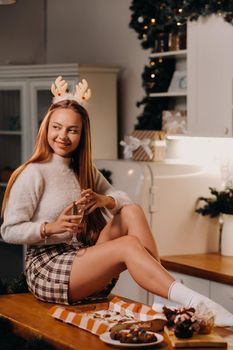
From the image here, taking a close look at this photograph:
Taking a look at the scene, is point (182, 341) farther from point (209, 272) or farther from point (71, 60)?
point (71, 60)

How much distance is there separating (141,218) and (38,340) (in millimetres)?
749

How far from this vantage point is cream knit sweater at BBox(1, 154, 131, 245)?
3346mm

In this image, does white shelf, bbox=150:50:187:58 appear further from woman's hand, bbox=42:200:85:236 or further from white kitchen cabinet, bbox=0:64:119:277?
woman's hand, bbox=42:200:85:236

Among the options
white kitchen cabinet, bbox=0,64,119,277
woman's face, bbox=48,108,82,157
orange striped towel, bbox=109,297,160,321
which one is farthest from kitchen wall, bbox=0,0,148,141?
orange striped towel, bbox=109,297,160,321

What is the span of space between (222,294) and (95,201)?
1160 mm

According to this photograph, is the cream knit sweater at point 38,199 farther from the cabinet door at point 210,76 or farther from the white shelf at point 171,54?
the white shelf at point 171,54

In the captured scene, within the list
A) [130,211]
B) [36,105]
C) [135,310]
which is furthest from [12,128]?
[135,310]

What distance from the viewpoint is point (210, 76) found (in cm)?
453

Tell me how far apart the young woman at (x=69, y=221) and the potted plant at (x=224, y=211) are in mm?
1255

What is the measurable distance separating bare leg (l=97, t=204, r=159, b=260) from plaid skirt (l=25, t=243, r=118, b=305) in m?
0.16

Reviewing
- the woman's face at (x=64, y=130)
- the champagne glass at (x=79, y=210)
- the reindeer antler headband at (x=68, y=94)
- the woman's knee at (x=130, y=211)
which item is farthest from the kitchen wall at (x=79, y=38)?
the champagne glass at (x=79, y=210)

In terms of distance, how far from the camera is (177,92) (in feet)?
16.3

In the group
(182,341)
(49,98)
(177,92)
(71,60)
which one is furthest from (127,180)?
(182,341)

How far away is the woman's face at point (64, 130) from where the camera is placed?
347 cm
